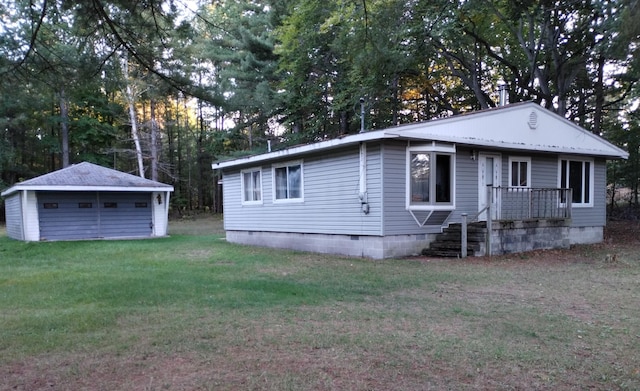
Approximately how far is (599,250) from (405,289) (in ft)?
26.1

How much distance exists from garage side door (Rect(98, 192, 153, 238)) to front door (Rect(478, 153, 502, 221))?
43.0 ft

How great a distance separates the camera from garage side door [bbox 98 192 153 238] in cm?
1709

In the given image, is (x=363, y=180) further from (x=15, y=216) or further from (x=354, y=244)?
(x=15, y=216)

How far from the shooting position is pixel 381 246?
32.2 ft

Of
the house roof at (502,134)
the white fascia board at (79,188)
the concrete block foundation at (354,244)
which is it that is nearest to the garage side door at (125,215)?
the white fascia board at (79,188)

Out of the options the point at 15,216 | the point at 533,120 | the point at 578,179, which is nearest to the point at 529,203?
the point at 533,120

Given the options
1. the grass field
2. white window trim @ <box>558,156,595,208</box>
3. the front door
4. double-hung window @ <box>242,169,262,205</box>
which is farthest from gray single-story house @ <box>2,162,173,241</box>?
white window trim @ <box>558,156,595,208</box>

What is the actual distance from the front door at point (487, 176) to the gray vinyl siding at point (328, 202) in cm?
324

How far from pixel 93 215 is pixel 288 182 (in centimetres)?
906

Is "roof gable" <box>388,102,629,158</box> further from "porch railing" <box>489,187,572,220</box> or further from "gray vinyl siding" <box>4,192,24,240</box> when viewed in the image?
"gray vinyl siding" <box>4,192,24,240</box>

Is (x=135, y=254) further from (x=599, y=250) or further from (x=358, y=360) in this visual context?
(x=599, y=250)

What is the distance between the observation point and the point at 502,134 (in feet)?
37.1

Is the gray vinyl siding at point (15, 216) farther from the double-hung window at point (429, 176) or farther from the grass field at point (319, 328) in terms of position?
the double-hung window at point (429, 176)

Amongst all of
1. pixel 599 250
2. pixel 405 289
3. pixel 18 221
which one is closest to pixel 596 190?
pixel 599 250
